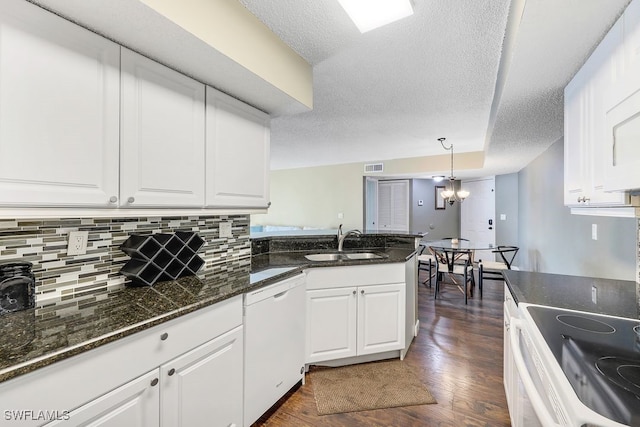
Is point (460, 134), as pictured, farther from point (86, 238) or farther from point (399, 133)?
point (86, 238)

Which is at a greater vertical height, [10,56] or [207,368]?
[10,56]

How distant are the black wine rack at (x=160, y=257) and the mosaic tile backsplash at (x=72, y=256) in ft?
0.21

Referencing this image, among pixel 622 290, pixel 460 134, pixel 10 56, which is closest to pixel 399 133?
pixel 460 134

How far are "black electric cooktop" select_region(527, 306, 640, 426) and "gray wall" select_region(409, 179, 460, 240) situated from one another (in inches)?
219

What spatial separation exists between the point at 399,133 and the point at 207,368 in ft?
11.3

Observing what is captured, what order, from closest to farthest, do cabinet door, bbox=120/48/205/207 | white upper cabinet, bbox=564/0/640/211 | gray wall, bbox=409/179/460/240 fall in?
white upper cabinet, bbox=564/0/640/211, cabinet door, bbox=120/48/205/207, gray wall, bbox=409/179/460/240

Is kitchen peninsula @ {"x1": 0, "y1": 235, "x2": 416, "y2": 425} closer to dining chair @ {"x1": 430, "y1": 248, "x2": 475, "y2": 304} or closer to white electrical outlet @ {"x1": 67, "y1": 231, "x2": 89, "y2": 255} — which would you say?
white electrical outlet @ {"x1": 67, "y1": 231, "x2": 89, "y2": 255}

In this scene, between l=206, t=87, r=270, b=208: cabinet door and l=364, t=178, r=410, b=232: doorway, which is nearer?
l=206, t=87, r=270, b=208: cabinet door

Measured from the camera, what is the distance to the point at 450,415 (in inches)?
68.8

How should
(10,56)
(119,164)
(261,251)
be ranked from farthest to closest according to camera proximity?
1. (261,251)
2. (119,164)
3. (10,56)

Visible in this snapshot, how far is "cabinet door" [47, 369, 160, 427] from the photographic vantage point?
89 centimetres

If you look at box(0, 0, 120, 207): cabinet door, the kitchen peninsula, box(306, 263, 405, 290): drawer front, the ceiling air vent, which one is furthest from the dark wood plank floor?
the ceiling air vent

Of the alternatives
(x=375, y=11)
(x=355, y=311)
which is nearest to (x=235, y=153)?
(x=375, y=11)

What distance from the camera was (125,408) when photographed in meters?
1.00
